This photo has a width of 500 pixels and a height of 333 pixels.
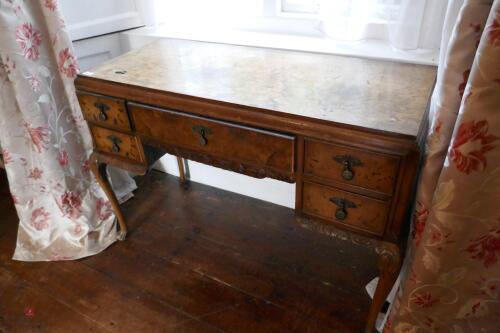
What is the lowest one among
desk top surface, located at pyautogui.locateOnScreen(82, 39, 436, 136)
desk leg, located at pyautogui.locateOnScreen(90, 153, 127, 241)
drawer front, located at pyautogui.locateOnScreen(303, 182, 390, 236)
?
desk leg, located at pyautogui.locateOnScreen(90, 153, 127, 241)

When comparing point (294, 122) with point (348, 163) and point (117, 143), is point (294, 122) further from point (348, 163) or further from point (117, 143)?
point (117, 143)

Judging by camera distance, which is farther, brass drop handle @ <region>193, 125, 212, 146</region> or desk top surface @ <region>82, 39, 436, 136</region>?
brass drop handle @ <region>193, 125, 212, 146</region>

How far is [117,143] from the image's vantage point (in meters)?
1.20

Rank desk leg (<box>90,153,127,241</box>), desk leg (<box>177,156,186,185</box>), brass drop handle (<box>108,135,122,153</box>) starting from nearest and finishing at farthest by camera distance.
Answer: brass drop handle (<box>108,135,122,153</box>) < desk leg (<box>90,153,127,241</box>) < desk leg (<box>177,156,186,185</box>)

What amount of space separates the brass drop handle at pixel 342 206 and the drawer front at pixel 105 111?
2.14 ft

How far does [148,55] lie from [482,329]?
4.05ft

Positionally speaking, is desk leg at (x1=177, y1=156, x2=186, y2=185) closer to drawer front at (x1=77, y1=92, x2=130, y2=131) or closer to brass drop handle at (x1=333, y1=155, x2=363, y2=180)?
drawer front at (x1=77, y1=92, x2=130, y2=131)

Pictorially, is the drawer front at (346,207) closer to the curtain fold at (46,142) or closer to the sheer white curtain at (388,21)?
the sheer white curtain at (388,21)

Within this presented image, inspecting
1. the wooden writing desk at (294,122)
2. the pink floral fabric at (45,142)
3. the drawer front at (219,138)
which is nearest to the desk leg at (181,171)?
the pink floral fabric at (45,142)

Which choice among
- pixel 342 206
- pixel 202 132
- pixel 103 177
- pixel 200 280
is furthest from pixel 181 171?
pixel 342 206

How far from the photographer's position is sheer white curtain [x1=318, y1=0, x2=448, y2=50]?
1.08 meters

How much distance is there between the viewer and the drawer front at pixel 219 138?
91cm

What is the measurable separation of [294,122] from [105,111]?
0.63 meters

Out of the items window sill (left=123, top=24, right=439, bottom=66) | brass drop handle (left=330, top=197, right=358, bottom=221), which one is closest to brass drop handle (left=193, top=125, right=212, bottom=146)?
brass drop handle (left=330, top=197, right=358, bottom=221)
